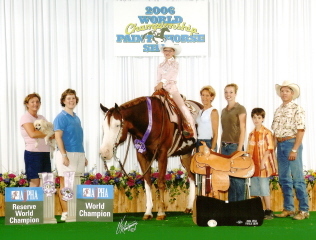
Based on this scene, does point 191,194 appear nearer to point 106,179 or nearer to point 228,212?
point 106,179

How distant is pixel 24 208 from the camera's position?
5199 millimetres

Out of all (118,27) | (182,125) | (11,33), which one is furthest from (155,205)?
(11,33)

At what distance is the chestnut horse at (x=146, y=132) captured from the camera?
17.1ft

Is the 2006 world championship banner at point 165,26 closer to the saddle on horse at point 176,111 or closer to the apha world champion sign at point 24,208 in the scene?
the saddle on horse at point 176,111

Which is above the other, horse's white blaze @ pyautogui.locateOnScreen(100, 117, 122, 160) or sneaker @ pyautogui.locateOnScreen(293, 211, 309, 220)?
horse's white blaze @ pyautogui.locateOnScreen(100, 117, 122, 160)

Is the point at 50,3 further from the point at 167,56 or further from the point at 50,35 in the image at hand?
the point at 167,56

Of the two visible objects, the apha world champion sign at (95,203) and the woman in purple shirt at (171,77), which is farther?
the woman in purple shirt at (171,77)

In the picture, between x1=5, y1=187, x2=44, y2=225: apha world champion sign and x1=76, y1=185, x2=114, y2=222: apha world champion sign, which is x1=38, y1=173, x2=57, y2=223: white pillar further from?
x1=76, y1=185, x2=114, y2=222: apha world champion sign

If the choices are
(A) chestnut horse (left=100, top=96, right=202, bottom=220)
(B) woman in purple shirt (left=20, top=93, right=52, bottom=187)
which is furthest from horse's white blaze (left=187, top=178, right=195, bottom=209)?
(B) woman in purple shirt (left=20, top=93, right=52, bottom=187)

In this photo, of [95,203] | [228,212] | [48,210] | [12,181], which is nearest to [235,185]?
[228,212]

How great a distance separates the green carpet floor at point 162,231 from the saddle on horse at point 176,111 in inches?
39.8

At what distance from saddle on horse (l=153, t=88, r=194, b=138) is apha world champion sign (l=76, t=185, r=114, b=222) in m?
1.11

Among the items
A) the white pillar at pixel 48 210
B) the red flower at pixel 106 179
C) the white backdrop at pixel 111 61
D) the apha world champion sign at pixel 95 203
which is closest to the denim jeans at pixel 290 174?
the white backdrop at pixel 111 61

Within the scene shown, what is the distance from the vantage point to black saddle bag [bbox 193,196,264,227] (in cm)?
481
